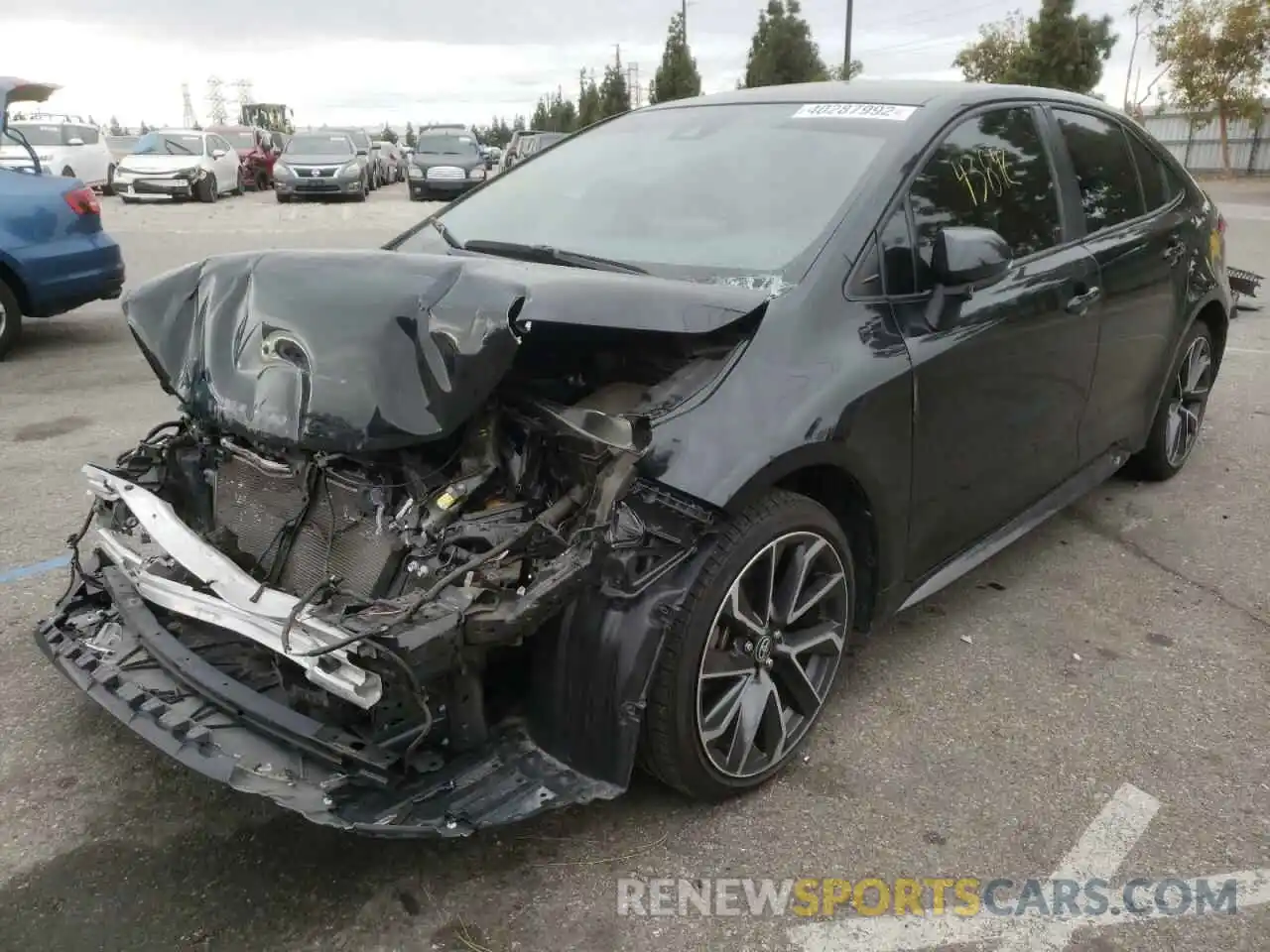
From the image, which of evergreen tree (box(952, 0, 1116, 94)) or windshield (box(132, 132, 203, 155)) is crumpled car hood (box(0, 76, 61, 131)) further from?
evergreen tree (box(952, 0, 1116, 94))

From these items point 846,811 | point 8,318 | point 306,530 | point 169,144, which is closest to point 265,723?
point 306,530

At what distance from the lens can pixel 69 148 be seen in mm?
19359

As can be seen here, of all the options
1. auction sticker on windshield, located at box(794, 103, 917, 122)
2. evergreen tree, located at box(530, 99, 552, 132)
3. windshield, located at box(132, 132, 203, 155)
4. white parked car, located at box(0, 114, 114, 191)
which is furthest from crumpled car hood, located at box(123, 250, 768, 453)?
evergreen tree, located at box(530, 99, 552, 132)

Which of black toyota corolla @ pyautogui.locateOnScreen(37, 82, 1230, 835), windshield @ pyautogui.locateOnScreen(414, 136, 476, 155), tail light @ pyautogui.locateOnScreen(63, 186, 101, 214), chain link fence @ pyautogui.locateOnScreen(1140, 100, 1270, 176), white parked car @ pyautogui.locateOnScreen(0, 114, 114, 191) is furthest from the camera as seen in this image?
chain link fence @ pyautogui.locateOnScreen(1140, 100, 1270, 176)

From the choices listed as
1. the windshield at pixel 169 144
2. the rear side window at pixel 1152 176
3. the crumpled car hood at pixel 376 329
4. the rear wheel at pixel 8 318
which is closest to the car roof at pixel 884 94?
the rear side window at pixel 1152 176

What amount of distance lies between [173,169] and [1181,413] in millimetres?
20516

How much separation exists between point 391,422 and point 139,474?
3.50 ft

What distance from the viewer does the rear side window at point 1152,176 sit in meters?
4.30

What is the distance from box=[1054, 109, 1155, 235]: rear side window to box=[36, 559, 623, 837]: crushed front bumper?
286 centimetres

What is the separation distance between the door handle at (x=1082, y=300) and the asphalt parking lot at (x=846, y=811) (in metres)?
1.08

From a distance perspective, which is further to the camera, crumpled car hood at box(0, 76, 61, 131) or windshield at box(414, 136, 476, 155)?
windshield at box(414, 136, 476, 155)

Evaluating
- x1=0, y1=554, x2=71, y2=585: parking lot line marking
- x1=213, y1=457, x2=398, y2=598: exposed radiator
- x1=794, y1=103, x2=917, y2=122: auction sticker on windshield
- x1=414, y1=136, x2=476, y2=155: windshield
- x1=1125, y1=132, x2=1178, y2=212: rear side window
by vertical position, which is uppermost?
x1=794, y1=103, x2=917, y2=122: auction sticker on windshield

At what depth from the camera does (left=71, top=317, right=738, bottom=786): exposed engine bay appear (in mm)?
2094

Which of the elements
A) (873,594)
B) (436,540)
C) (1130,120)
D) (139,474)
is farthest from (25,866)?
(1130,120)
